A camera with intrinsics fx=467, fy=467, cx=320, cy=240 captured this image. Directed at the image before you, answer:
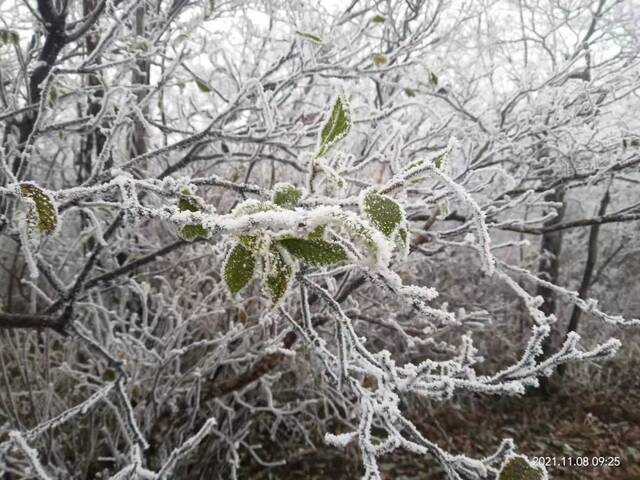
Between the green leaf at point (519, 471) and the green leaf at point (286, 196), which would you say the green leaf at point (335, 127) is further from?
the green leaf at point (519, 471)

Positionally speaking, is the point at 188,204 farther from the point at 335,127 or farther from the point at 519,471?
the point at 519,471

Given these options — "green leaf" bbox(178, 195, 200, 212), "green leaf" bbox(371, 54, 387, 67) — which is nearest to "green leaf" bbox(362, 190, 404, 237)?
"green leaf" bbox(178, 195, 200, 212)

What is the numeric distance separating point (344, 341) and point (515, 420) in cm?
610

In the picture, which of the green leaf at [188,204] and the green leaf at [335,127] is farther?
the green leaf at [188,204]

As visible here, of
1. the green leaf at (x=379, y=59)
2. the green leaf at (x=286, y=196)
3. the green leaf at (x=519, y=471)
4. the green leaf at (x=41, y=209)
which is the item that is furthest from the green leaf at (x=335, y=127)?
the green leaf at (x=379, y=59)

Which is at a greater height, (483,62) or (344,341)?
(483,62)

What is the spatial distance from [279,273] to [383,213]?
0.15m

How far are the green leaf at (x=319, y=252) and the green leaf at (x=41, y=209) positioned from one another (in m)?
0.38

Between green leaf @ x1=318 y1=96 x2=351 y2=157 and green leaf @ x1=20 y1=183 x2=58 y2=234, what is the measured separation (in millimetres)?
402

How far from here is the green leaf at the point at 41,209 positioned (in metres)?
0.67

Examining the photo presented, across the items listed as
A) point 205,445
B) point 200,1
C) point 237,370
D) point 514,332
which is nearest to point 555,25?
point 514,332

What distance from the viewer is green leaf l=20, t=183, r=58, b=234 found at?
67cm

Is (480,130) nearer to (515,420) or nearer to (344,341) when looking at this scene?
(344,341)

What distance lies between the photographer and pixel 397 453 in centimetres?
491
